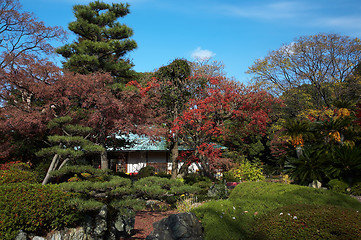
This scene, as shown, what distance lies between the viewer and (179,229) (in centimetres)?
745

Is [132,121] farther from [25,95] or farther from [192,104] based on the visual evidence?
[25,95]

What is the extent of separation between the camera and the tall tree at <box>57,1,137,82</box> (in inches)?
869

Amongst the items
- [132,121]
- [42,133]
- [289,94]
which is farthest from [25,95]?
[289,94]

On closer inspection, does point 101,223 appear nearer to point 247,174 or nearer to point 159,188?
point 159,188

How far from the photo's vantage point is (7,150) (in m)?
13.5

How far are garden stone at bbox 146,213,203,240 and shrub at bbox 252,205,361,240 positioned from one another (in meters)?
1.72

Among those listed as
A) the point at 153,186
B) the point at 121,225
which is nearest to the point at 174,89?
the point at 153,186

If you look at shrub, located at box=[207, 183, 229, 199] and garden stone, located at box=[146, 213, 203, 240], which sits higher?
garden stone, located at box=[146, 213, 203, 240]

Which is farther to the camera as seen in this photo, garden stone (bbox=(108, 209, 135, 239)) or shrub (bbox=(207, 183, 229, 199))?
shrub (bbox=(207, 183, 229, 199))

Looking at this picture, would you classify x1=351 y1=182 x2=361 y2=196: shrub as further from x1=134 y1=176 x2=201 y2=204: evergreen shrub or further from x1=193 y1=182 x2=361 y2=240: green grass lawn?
x1=134 y1=176 x2=201 y2=204: evergreen shrub

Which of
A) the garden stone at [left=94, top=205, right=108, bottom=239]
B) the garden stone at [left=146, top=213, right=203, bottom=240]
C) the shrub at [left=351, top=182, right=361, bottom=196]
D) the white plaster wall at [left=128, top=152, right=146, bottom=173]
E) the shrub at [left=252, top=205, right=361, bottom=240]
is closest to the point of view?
the shrub at [left=252, top=205, right=361, bottom=240]

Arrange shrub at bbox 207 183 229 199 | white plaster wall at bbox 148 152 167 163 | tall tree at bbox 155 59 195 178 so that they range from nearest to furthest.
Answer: shrub at bbox 207 183 229 199
tall tree at bbox 155 59 195 178
white plaster wall at bbox 148 152 167 163

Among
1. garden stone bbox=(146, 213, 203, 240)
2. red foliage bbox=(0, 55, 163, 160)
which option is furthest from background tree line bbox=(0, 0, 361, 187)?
garden stone bbox=(146, 213, 203, 240)

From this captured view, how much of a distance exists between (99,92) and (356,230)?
1084 centimetres
